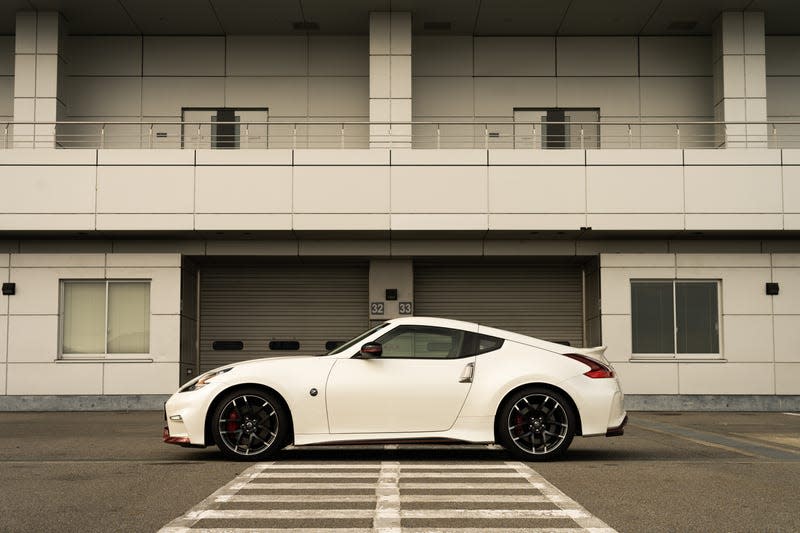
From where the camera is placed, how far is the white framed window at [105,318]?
20969 millimetres

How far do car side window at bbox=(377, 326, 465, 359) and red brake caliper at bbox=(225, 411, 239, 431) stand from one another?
5.16 feet

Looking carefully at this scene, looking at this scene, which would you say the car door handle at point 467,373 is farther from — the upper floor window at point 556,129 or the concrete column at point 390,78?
the upper floor window at point 556,129

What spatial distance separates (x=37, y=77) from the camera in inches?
857

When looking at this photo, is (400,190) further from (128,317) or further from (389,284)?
(128,317)

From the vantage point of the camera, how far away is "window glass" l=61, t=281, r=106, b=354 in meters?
21.0

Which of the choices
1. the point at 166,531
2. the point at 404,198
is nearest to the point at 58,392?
the point at 404,198

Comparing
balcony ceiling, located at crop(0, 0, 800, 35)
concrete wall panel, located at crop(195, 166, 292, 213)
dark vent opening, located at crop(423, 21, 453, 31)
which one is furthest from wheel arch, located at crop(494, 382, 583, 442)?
dark vent opening, located at crop(423, 21, 453, 31)

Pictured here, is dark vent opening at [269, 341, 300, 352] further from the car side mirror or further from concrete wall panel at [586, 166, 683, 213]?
the car side mirror

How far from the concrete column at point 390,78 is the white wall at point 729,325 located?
17.2 feet

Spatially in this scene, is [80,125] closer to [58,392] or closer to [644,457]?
[58,392]

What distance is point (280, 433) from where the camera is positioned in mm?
9648

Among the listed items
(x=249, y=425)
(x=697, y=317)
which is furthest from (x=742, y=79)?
(x=249, y=425)

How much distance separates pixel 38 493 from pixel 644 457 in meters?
6.02

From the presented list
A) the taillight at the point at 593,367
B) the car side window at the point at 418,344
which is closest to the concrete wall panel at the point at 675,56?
the taillight at the point at 593,367
